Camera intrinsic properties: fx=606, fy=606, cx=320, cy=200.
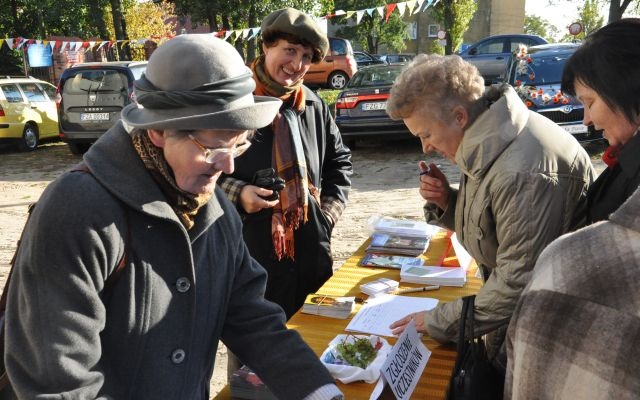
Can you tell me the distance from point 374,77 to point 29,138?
696 centimetres

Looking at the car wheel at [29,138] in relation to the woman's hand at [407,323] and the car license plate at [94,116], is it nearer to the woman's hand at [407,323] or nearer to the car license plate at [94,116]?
the car license plate at [94,116]

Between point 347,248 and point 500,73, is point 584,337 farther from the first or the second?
point 500,73

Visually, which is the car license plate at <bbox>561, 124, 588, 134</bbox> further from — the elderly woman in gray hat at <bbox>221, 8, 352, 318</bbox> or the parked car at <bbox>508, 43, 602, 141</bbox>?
the elderly woman in gray hat at <bbox>221, 8, 352, 318</bbox>

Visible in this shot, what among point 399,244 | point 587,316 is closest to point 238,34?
point 399,244

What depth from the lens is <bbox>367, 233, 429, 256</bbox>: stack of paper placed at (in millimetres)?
2959

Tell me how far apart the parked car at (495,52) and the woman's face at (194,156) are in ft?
50.9

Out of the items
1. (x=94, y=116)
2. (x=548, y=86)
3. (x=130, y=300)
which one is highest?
(x=130, y=300)

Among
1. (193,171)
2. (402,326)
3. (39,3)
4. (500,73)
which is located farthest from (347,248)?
(39,3)

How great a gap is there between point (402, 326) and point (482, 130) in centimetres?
73

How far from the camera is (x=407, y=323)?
6.93ft

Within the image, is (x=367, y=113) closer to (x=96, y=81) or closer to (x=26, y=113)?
(x=96, y=81)

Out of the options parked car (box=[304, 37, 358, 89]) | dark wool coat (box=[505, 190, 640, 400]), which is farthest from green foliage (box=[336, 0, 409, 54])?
dark wool coat (box=[505, 190, 640, 400])

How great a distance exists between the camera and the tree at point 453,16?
27.7 metres

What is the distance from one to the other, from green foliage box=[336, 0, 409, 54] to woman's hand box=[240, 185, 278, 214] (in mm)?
37126
